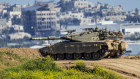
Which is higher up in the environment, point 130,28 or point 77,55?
point 77,55

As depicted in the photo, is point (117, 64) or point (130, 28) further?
point (130, 28)

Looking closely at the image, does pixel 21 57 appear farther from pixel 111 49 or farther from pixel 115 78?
pixel 115 78

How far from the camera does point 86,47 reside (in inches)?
1388

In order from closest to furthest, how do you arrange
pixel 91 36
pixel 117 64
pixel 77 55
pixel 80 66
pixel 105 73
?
1. pixel 105 73
2. pixel 80 66
3. pixel 117 64
4. pixel 77 55
5. pixel 91 36

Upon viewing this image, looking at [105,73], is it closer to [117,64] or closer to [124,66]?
[124,66]

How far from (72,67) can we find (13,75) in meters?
6.07

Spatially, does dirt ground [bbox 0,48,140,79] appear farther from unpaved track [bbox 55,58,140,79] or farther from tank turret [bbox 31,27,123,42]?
tank turret [bbox 31,27,123,42]

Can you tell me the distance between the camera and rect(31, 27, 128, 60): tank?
115 ft

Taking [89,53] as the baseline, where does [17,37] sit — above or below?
below

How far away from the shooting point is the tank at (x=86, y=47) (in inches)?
1379

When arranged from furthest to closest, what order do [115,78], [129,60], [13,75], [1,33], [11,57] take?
[1,33]
[129,60]
[11,57]
[115,78]
[13,75]

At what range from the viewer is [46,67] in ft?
88.5

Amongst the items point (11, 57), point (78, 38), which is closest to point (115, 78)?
point (11, 57)

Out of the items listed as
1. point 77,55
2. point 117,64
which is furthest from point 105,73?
point 77,55
